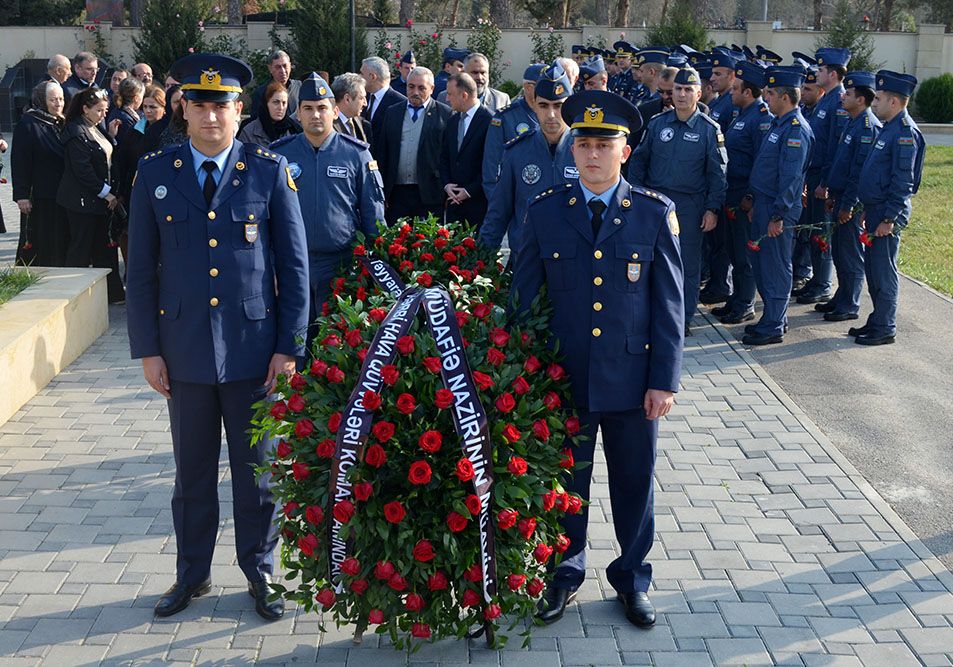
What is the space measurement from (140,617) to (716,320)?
6.84m

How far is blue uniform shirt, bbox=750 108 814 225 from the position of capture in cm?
914

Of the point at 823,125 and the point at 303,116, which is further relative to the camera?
the point at 823,125

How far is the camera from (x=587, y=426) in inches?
187

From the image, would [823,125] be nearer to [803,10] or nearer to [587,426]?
[587,426]

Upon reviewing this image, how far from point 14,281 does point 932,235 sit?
11.7 metres

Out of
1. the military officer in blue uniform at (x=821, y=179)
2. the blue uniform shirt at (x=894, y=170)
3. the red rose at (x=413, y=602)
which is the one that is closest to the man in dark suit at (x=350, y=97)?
the blue uniform shirt at (x=894, y=170)

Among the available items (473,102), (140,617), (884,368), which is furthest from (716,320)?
(140,617)

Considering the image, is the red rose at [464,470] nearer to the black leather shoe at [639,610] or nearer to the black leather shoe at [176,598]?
the black leather shoe at [639,610]

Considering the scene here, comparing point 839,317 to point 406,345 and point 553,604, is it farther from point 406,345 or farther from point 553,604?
point 406,345

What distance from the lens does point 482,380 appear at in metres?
4.31

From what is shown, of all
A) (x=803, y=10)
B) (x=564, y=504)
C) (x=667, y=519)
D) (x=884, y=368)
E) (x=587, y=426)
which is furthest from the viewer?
(x=803, y=10)

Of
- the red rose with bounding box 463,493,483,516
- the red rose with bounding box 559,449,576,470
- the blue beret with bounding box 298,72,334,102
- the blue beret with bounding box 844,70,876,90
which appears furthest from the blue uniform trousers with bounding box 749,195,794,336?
the red rose with bounding box 463,493,483,516

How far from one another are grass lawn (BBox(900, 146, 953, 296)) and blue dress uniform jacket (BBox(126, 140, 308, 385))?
8.89m

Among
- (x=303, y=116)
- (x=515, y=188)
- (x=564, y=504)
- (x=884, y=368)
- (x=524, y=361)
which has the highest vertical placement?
(x=303, y=116)
